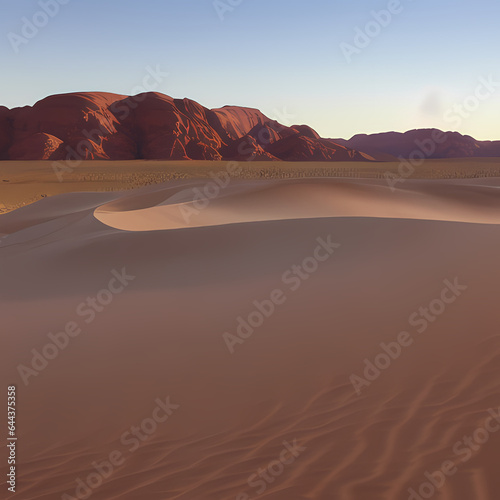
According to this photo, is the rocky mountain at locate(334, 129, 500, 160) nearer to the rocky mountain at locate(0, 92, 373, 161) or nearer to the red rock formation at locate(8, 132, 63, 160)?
the rocky mountain at locate(0, 92, 373, 161)

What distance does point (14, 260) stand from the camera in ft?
28.2

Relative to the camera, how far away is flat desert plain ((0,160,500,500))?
3.06 m

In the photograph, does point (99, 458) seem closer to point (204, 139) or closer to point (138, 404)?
point (138, 404)

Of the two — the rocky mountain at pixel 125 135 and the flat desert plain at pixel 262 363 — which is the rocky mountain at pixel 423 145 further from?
the flat desert plain at pixel 262 363

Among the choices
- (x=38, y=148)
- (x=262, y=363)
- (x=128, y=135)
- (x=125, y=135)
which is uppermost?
(x=128, y=135)

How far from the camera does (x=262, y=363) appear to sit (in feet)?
14.2

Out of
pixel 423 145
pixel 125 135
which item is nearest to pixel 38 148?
pixel 125 135

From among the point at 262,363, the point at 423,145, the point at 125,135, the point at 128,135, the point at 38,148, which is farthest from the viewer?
the point at 423,145

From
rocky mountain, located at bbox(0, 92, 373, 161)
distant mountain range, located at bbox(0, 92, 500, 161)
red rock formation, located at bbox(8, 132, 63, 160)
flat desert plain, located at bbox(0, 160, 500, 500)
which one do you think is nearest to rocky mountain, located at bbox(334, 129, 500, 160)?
distant mountain range, located at bbox(0, 92, 500, 161)

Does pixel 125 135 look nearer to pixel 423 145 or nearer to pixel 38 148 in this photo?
pixel 38 148

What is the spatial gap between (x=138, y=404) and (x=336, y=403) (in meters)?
1.60

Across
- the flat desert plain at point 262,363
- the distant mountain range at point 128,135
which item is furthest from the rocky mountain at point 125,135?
the flat desert plain at point 262,363

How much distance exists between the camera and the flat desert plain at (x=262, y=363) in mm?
3057

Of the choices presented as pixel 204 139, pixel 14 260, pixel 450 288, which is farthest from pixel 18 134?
pixel 450 288
